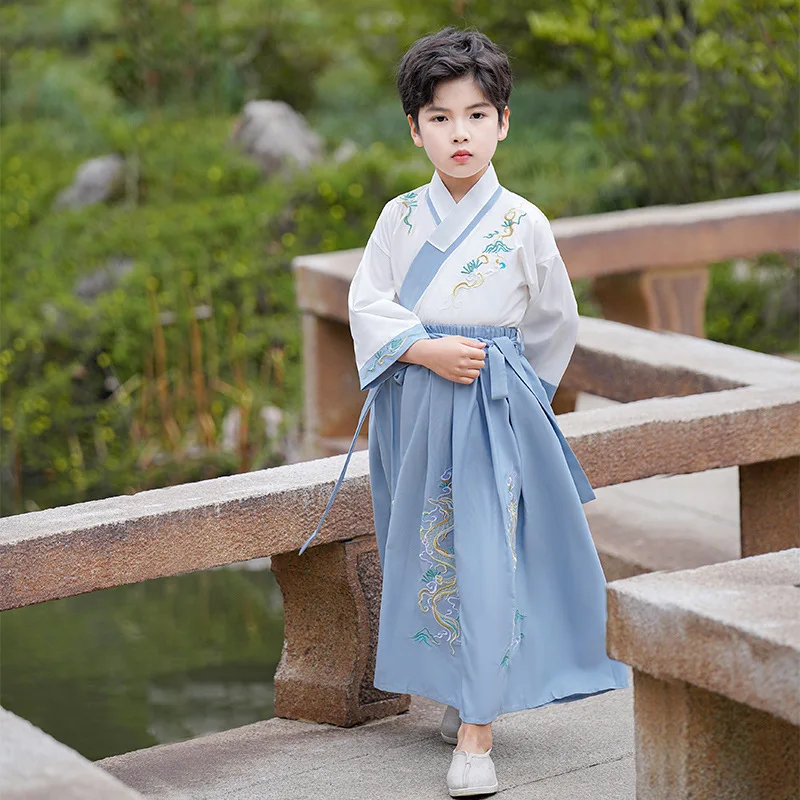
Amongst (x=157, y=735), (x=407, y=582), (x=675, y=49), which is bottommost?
(x=157, y=735)

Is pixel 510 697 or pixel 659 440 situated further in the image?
pixel 659 440

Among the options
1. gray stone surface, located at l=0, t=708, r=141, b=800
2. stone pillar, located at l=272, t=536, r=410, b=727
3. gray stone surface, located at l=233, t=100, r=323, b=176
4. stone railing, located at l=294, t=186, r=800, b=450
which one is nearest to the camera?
gray stone surface, located at l=0, t=708, r=141, b=800

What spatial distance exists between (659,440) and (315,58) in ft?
32.8

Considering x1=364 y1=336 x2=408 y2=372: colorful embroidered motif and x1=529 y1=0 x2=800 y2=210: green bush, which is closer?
x1=364 y1=336 x2=408 y2=372: colorful embroidered motif

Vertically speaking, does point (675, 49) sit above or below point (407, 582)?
above

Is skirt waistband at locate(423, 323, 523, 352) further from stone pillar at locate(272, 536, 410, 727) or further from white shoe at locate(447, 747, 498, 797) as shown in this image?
white shoe at locate(447, 747, 498, 797)

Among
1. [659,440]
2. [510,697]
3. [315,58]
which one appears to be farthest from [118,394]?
A: [315,58]

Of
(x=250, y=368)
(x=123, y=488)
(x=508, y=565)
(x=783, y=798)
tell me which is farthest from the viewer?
(x=250, y=368)

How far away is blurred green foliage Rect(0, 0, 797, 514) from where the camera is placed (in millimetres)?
7066

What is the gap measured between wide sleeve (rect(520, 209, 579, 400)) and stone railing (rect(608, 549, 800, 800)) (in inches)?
23.3

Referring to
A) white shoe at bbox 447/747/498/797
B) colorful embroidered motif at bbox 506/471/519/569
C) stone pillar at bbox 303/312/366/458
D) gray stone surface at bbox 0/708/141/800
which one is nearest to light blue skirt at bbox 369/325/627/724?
colorful embroidered motif at bbox 506/471/519/569

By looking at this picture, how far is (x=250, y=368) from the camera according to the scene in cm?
789

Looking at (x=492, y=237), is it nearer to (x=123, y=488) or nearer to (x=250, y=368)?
(x=123, y=488)

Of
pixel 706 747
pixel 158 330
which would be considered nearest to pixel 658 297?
pixel 158 330
